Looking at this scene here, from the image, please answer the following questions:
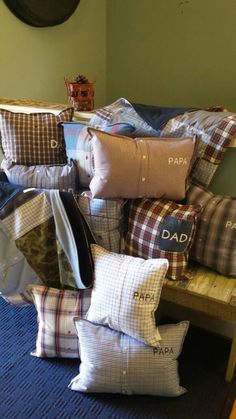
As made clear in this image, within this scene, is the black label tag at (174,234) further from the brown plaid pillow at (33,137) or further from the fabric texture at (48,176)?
Result: the brown plaid pillow at (33,137)

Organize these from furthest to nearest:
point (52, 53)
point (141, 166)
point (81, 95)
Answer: point (52, 53) < point (81, 95) < point (141, 166)

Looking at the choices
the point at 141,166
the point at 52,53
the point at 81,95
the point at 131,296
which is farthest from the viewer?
the point at 52,53

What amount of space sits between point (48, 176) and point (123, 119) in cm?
41

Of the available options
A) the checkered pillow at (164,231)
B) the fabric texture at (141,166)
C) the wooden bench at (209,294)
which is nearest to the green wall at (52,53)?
the fabric texture at (141,166)

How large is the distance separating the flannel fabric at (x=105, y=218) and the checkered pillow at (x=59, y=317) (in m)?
0.22

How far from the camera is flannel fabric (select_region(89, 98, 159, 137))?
5.15 ft

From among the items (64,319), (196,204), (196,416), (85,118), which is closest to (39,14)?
(85,118)

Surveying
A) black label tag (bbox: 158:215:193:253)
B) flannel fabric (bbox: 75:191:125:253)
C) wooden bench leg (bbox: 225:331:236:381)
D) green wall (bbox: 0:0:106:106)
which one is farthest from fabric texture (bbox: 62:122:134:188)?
wooden bench leg (bbox: 225:331:236:381)

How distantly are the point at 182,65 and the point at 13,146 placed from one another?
60.5 inches

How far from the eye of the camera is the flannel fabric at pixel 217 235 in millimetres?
1364

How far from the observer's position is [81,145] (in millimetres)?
1619

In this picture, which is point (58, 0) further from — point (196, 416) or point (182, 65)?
point (196, 416)

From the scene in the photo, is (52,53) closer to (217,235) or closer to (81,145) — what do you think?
(81,145)

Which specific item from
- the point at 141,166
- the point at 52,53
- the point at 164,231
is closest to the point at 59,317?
the point at 164,231
